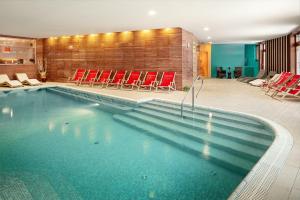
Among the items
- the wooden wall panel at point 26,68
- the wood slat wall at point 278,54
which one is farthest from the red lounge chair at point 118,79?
the wood slat wall at point 278,54

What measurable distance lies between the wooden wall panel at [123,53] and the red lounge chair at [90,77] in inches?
11.7

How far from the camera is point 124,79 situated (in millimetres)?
11555

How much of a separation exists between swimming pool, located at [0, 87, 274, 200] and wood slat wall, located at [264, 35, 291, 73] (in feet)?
32.4

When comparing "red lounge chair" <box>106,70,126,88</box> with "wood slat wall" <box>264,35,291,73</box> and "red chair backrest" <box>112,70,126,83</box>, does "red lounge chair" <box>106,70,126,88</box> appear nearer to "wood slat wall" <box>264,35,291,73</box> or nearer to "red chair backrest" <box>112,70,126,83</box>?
"red chair backrest" <box>112,70,126,83</box>

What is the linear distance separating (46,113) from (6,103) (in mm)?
2561

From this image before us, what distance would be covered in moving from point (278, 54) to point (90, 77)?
416 inches

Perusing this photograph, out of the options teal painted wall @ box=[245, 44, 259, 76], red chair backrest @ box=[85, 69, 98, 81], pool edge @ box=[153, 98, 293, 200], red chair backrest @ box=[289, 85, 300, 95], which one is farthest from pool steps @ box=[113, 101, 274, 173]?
teal painted wall @ box=[245, 44, 259, 76]

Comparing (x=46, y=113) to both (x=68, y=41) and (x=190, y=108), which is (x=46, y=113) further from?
(x=68, y=41)

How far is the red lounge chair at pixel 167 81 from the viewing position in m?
10.0

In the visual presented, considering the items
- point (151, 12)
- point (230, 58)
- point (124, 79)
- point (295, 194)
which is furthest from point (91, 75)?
point (230, 58)

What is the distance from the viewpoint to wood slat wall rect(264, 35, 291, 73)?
13758 millimetres

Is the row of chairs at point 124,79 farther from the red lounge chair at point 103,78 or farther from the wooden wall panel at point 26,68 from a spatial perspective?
the wooden wall panel at point 26,68

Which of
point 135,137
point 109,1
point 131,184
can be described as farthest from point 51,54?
point 131,184

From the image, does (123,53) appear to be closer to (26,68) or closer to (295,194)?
(26,68)
